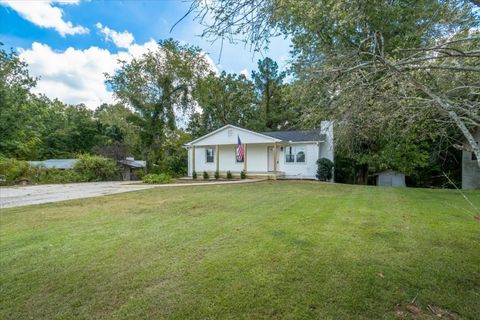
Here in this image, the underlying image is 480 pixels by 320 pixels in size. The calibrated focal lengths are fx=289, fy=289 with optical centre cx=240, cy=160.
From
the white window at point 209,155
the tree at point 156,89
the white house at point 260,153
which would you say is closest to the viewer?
the white house at point 260,153

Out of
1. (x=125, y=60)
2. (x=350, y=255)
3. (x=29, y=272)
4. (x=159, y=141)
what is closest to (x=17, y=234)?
(x=29, y=272)

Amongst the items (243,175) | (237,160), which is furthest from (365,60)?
(237,160)

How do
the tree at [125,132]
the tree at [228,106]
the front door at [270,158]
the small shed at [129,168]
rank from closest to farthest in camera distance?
1. the front door at [270,158]
2. the tree at [125,132]
3. the small shed at [129,168]
4. the tree at [228,106]

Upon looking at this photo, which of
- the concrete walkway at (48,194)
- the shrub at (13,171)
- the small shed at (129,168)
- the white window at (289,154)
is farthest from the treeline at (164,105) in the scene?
the concrete walkway at (48,194)

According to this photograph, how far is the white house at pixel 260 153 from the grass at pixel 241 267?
42.9 ft

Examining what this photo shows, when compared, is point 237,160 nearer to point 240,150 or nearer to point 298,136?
point 240,150

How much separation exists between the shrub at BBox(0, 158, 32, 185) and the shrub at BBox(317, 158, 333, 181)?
20.8 meters

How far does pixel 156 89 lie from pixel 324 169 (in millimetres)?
16632

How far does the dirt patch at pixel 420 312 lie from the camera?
2.57 m

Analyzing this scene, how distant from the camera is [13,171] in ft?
66.9

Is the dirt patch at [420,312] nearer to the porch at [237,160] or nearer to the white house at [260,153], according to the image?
the white house at [260,153]

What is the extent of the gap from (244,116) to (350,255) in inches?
1135

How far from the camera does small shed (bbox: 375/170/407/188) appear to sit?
62.4 feet

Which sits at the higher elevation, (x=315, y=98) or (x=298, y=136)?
(x=298, y=136)
